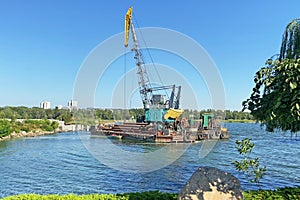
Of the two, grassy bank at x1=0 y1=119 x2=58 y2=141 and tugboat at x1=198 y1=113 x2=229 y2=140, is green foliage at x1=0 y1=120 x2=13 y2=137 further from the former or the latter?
tugboat at x1=198 y1=113 x2=229 y2=140

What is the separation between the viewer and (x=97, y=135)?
2124 inches

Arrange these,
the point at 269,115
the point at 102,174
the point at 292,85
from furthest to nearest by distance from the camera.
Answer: the point at 102,174 < the point at 269,115 < the point at 292,85

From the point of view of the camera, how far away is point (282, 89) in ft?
15.5

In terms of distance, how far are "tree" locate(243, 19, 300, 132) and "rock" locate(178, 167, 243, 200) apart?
137 centimetres

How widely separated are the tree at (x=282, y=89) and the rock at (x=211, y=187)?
1373mm

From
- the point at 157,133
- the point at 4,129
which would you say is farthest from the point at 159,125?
the point at 4,129

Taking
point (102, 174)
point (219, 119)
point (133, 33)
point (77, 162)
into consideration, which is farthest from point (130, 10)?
point (102, 174)

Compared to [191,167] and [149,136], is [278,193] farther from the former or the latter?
[149,136]

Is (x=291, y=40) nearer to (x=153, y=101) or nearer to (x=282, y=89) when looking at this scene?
(x=282, y=89)

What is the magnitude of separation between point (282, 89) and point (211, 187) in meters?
2.27

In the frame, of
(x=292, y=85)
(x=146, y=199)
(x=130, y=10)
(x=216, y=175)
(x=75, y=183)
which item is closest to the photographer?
(x=292, y=85)

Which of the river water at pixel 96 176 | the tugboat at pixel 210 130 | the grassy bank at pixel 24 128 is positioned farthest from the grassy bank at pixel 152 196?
the grassy bank at pixel 24 128

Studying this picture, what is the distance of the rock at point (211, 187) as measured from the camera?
5.42 m

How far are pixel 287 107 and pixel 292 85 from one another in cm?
41
